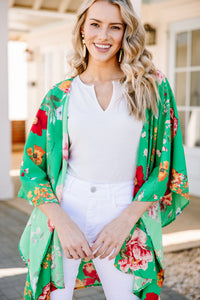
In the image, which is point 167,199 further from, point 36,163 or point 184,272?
point 184,272

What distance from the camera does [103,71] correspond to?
1.49 metres

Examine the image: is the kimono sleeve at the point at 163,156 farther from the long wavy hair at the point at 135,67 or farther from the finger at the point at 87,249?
the finger at the point at 87,249

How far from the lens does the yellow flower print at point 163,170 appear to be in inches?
53.6

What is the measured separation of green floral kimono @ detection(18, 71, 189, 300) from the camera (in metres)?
1.38

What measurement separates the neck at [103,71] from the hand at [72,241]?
51 centimetres

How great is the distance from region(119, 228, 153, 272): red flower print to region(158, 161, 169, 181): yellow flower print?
0.19m

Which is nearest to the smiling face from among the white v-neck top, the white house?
the white v-neck top

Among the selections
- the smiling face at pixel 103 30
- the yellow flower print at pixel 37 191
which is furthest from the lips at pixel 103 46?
the yellow flower print at pixel 37 191

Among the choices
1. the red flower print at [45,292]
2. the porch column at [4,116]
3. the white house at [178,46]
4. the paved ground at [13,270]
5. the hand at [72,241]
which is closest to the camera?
the hand at [72,241]

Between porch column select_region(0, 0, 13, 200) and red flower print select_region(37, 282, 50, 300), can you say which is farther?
porch column select_region(0, 0, 13, 200)

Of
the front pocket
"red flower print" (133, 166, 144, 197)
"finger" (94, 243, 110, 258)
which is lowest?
"finger" (94, 243, 110, 258)

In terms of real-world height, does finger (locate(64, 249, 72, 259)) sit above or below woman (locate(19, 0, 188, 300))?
below

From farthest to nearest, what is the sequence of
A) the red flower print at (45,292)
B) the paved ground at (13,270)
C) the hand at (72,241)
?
the paved ground at (13,270) < the red flower print at (45,292) < the hand at (72,241)

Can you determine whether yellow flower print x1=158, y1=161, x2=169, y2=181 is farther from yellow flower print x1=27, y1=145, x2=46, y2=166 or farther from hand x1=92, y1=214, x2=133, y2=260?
yellow flower print x1=27, y1=145, x2=46, y2=166
